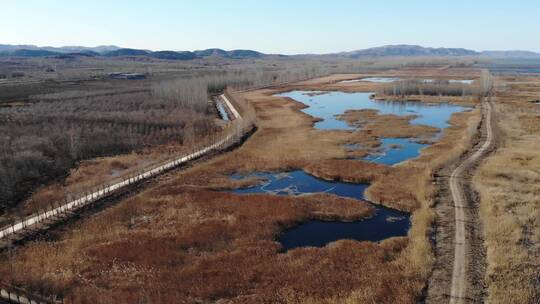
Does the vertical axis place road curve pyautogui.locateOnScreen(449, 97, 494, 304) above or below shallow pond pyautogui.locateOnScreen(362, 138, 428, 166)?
below

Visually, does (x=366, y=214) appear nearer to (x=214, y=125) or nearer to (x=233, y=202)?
(x=233, y=202)

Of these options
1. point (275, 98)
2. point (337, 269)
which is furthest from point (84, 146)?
point (275, 98)

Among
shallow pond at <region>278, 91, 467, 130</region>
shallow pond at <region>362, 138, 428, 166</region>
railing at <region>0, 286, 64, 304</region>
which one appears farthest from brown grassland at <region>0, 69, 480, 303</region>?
shallow pond at <region>278, 91, 467, 130</region>

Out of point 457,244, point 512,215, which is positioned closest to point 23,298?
point 457,244

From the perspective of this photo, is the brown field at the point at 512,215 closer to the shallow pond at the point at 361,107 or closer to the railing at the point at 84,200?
the shallow pond at the point at 361,107

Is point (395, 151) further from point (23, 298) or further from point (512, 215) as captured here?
point (23, 298)

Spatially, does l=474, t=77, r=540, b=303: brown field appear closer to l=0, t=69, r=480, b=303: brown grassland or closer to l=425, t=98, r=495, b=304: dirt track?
l=425, t=98, r=495, b=304: dirt track

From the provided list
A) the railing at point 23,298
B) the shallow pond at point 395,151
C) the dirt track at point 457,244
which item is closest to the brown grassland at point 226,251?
the railing at point 23,298
